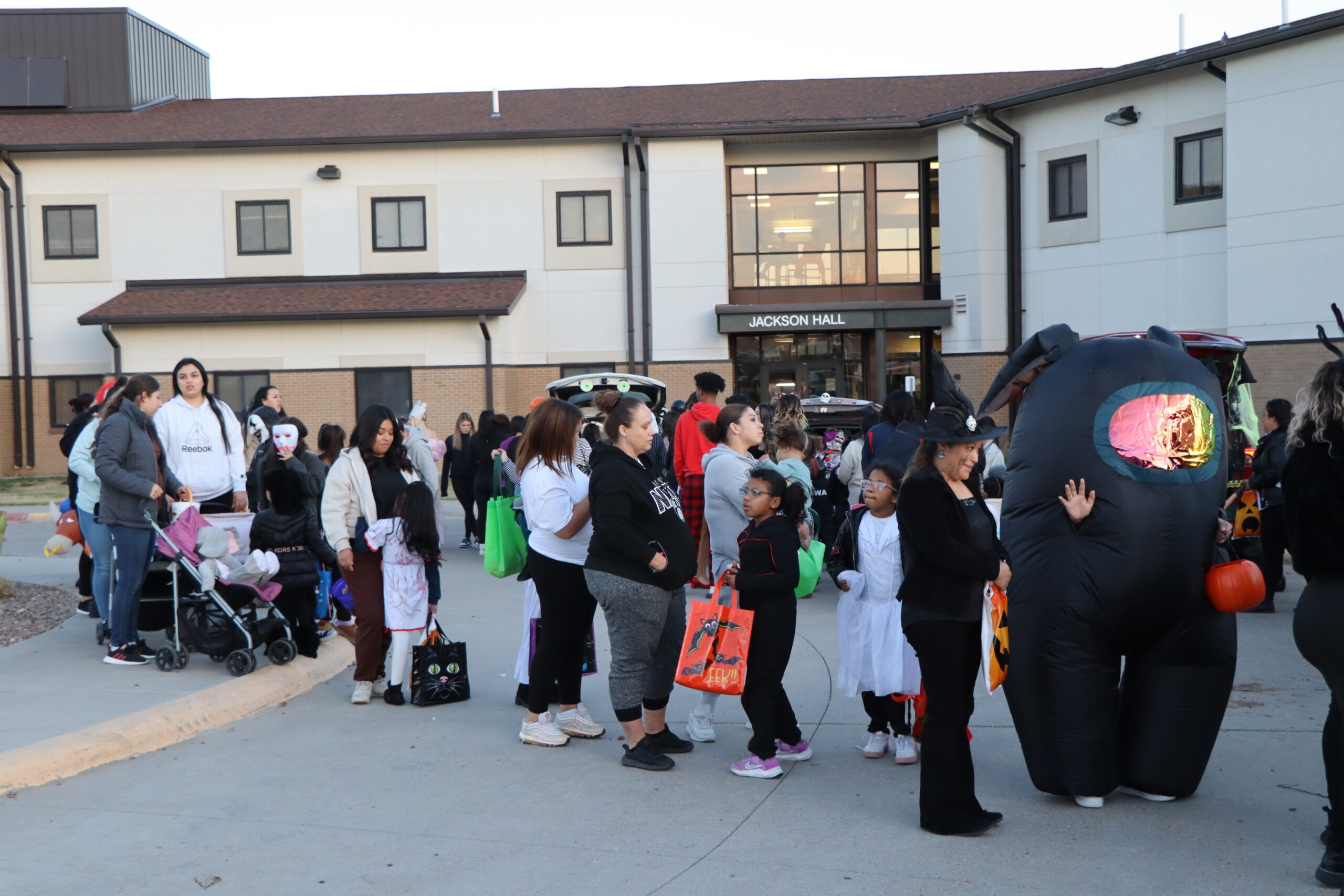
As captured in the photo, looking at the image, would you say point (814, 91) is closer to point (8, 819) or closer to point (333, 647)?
point (333, 647)

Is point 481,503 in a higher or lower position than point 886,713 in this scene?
higher

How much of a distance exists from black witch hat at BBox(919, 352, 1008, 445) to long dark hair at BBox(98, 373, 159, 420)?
544cm

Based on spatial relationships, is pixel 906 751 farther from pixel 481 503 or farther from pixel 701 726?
pixel 481 503

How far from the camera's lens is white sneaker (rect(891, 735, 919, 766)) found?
20.2 feet

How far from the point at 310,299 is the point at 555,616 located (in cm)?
2159

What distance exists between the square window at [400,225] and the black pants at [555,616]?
2173 centimetres

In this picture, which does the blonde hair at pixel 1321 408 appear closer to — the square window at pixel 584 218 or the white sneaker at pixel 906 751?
the white sneaker at pixel 906 751

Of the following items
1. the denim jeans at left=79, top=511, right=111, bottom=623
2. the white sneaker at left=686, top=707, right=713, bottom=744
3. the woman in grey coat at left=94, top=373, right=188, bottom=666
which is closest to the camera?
the white sneaker at left=686, top=707, right=713, bottom=744

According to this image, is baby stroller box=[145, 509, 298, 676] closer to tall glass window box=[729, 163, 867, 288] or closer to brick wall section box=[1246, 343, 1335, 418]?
brick wall section box=[1246, 343, 1335, 418]

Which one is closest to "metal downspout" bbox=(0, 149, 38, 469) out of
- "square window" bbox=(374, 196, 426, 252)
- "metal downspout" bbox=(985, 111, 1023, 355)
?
"square window" bbox=(374, 196, 426, 252)

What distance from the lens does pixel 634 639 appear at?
6.05 meters

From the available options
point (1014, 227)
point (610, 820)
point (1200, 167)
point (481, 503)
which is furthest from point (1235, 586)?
point (1014, 227)

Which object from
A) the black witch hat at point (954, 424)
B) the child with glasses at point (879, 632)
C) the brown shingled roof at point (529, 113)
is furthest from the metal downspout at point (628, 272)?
the black witch hat at point (954, 424)

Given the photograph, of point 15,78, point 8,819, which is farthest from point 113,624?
point 15,78
